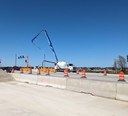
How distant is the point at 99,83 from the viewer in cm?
1420

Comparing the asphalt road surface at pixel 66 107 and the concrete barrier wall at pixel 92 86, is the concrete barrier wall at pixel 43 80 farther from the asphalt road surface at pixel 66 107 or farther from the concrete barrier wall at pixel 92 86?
the asphalt road surface at pixel 66 107

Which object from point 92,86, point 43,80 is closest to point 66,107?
point 92,86

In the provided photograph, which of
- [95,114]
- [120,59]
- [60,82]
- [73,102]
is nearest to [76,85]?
[60,82]

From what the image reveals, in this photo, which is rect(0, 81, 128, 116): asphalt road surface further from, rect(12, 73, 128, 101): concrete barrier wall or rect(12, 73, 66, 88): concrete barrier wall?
rect(12, 73, 66, 88): concrete barrier wall

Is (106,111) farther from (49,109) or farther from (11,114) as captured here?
(11,114)

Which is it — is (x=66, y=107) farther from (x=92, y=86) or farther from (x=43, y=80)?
(x=43, y=80)

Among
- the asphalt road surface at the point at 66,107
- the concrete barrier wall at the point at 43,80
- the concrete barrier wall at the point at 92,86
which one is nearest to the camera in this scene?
the asphalt road surface at the point at 66,107

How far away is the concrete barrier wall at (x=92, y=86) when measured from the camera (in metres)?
12.7

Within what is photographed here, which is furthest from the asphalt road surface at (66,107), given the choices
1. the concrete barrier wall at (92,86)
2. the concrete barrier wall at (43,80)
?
the concrete barrier wall at (43,80)

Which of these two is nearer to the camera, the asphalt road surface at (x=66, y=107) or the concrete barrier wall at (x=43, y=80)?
the asphalt road surface at (x=66, y=107)

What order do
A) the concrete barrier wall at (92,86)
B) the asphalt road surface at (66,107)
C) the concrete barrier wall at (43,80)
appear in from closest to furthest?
the asphalt road surface at (66,107) < the concrete barrier wall at (92,86) < the concrete barrier wall at (43,80)

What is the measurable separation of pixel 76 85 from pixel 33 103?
4632mm

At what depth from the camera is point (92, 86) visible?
14.7 m

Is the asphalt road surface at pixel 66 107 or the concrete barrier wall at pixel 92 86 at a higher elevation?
the concrete barrier wall at pixel 92 86
